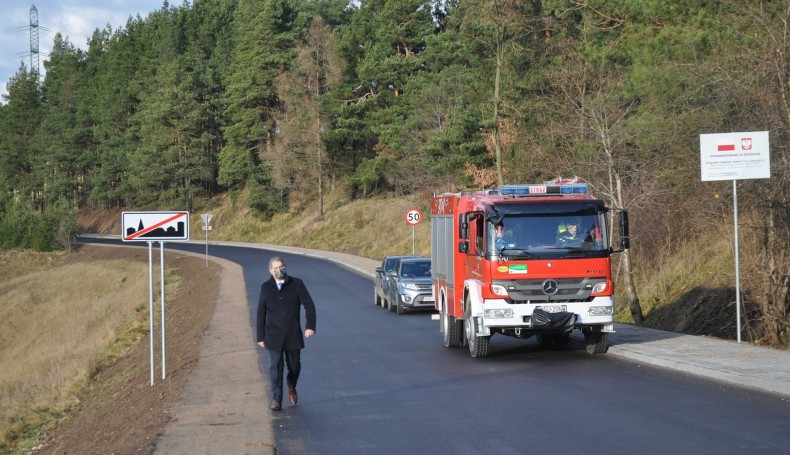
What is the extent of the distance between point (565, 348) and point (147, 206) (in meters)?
91.4

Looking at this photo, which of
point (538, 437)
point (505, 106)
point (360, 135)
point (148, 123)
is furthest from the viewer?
Answer: point (148, 123)

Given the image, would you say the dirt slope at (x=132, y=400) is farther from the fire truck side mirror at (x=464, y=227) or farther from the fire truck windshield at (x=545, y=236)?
the fire truck windshield at (x=545, y=236)

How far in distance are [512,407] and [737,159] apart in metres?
7.72

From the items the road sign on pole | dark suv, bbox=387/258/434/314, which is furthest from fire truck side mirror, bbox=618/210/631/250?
dark suv, bbox=387/258/434/314

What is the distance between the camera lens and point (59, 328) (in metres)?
42.1

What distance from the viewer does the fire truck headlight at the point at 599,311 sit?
52.2 feet

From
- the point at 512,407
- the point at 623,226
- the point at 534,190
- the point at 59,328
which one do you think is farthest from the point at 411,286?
the point at 59,328

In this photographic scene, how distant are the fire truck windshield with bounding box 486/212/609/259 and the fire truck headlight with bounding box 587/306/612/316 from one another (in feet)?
2.88

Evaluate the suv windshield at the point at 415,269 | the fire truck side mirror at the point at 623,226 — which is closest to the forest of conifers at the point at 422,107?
the fire truck side mirror at the point at 623,226

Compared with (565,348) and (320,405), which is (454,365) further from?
(320,405)

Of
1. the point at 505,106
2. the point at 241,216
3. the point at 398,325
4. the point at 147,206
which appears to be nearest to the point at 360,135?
the point at 241,216

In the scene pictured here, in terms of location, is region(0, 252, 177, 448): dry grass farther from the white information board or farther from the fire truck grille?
the white information board

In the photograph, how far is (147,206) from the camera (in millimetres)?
104312

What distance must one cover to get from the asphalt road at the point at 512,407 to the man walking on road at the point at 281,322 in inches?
19.6
